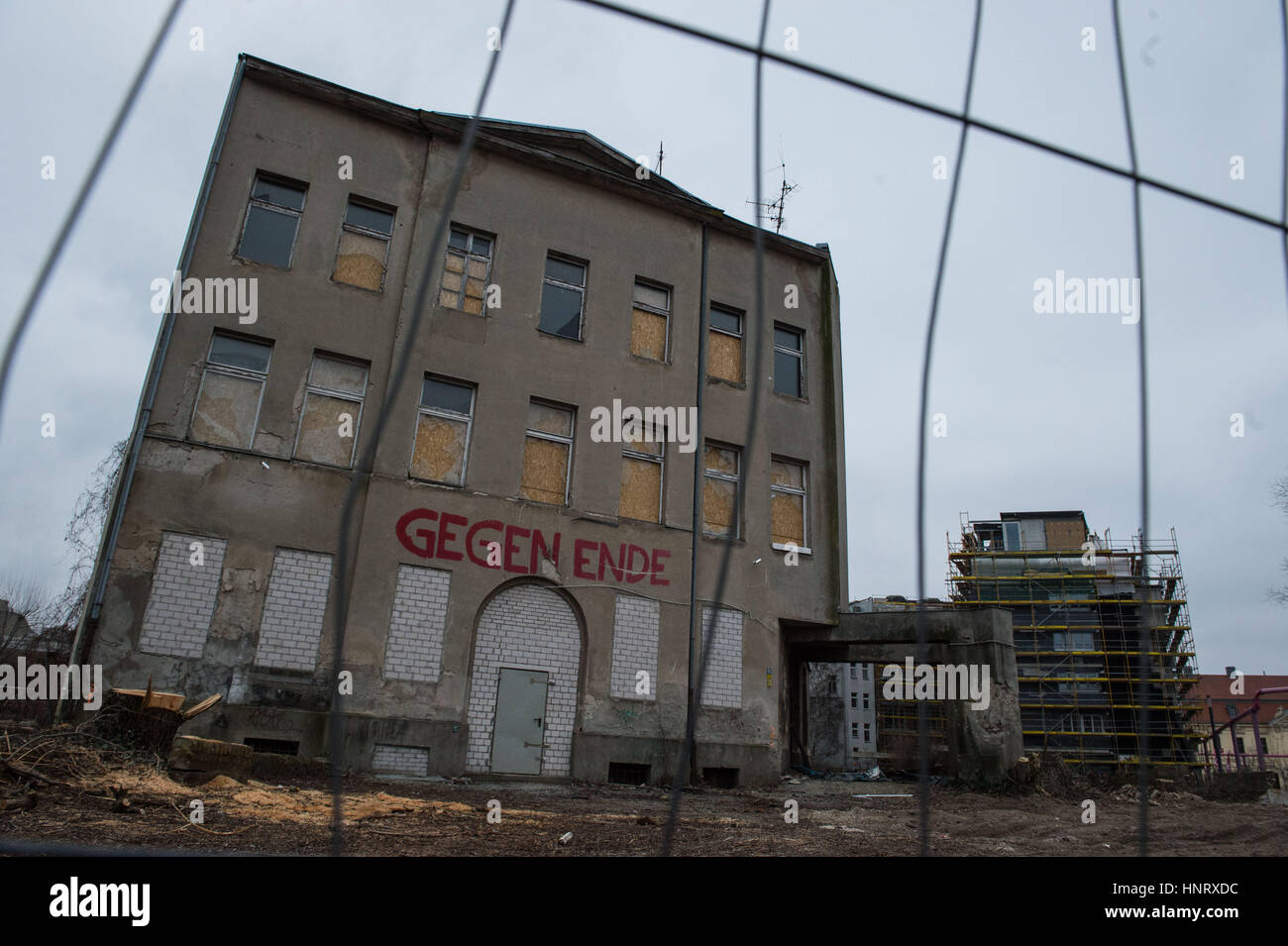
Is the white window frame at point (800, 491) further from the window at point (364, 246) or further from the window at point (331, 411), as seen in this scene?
the window at point (364, 246)

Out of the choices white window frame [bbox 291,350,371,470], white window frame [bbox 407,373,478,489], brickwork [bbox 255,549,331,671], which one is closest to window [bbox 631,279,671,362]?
white window frame [bbox 407,373,478,489]

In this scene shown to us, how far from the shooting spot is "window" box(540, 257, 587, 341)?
13.2 meters

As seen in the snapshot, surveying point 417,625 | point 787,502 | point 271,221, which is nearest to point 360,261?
point 271,221

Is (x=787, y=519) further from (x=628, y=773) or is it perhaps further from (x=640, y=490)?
(x=628, y=773)

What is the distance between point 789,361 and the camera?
50.0 feet

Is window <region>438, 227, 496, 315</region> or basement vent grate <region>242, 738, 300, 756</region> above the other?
window <region>438, 227, 496, 315</region>

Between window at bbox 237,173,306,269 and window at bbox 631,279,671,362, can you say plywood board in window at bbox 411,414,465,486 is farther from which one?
window at bbox 631,279,671,362

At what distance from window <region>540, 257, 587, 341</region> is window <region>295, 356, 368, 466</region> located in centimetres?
319

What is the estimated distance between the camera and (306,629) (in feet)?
33.5

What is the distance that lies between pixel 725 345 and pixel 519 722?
7648mm

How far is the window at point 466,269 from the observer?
492 inches

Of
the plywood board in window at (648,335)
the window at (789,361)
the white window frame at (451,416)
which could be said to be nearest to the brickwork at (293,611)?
the white window frame at (451,416)
